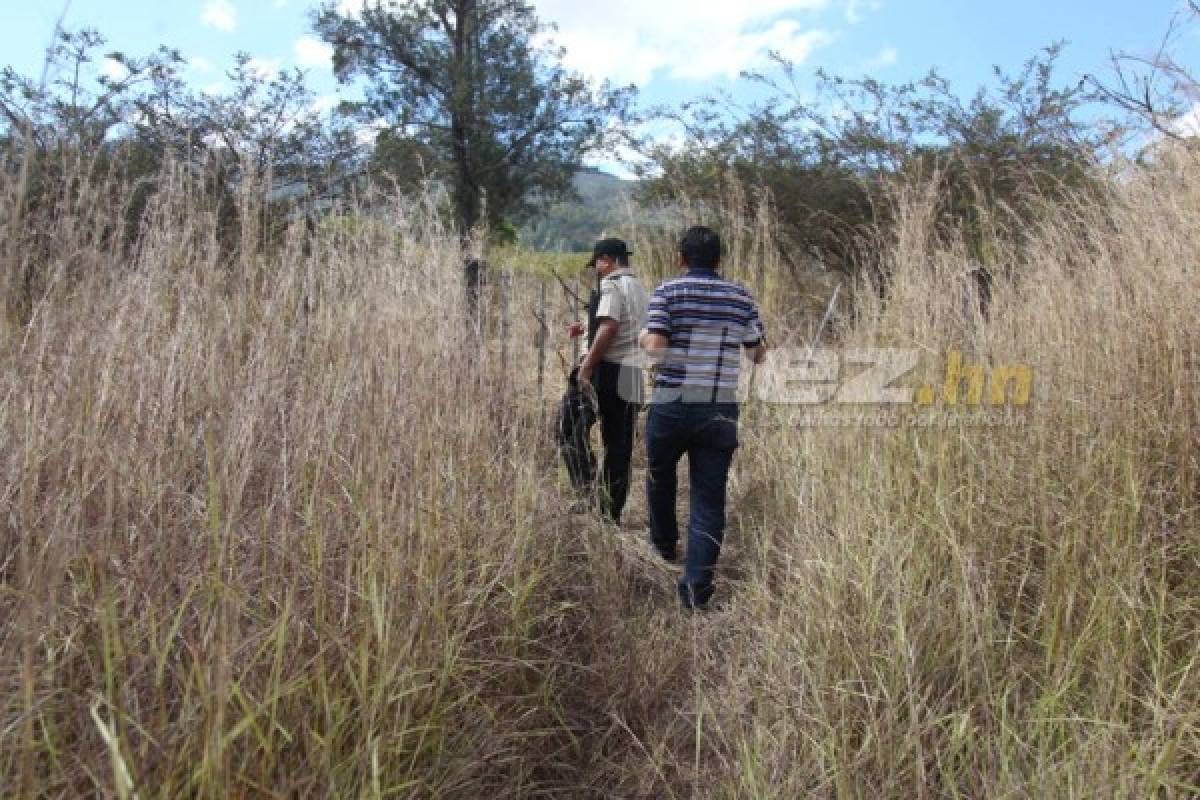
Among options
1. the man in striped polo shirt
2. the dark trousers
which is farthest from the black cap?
the man in striped polo shirt

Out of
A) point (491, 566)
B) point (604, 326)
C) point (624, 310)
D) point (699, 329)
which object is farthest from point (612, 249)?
point (491, 566)

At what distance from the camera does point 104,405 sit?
6.10 feet

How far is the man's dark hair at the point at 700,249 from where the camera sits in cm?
297

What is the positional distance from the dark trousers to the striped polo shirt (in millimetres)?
651

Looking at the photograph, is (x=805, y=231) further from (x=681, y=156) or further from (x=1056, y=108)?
(x=1056, y=108)

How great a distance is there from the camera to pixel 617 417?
12.3 ft

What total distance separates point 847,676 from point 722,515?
1128 mm

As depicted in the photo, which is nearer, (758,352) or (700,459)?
(700,459)

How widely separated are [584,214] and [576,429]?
679 centimetres

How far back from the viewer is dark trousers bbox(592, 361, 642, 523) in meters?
3.68

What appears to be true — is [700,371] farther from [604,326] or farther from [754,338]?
[604,326]

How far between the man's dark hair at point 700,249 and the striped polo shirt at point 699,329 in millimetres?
37

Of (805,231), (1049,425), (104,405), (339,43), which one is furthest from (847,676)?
(339,43)

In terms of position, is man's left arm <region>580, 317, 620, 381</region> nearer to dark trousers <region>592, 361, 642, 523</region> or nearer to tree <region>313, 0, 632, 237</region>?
dark trousers <region>592, 361, 642, 523</region>
